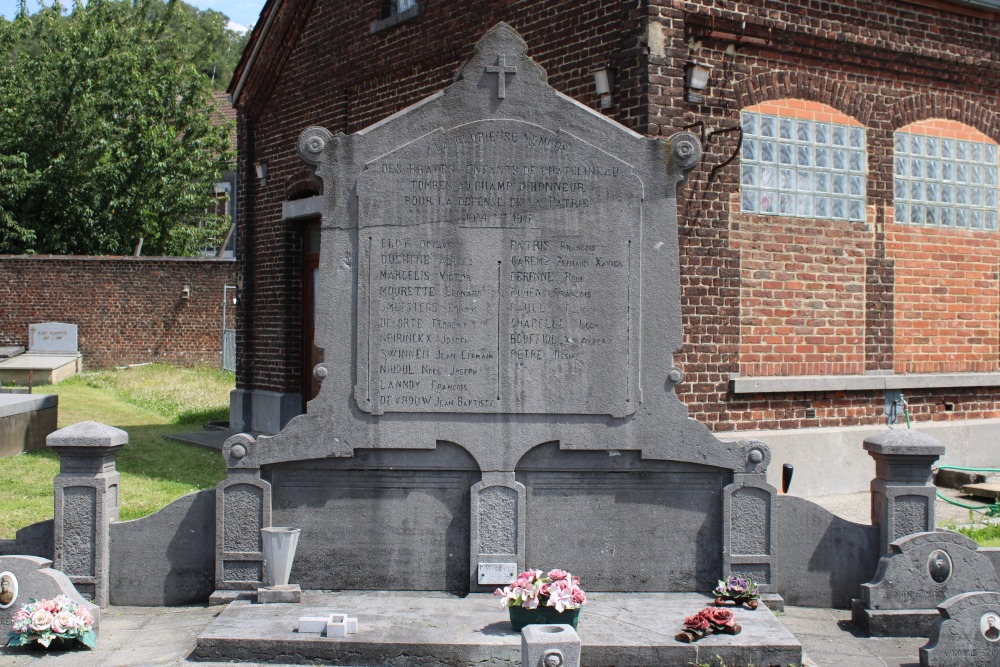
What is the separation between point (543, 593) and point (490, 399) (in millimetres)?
1370

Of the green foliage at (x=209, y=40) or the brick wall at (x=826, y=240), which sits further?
the green foliage at (x=209, y=40)

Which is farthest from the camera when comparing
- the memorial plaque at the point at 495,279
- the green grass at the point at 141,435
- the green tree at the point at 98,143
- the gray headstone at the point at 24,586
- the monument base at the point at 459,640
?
the green tree at the point at 98,143

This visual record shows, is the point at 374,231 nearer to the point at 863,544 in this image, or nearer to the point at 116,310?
the point at 863,544

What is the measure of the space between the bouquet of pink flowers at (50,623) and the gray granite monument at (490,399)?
3.08ft

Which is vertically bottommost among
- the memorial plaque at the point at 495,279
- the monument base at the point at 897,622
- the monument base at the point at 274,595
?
the monument base at the point at 897,622

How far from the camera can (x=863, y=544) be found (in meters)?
6.57

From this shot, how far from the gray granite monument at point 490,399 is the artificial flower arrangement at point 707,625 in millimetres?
842

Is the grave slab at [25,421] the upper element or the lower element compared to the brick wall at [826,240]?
lower

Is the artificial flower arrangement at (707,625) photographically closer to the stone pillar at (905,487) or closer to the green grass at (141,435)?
the stone pillar at (905,487)

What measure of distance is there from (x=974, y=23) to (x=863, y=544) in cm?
772

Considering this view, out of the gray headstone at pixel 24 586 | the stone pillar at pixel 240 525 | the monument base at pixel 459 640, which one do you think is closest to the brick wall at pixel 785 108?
the monument base at pixel 459 640

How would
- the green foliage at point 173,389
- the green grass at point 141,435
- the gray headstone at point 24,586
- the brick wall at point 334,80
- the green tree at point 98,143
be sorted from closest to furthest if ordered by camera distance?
the gray headstone at point 24,586 < the green grass at point 141,435 < the brick wall at point 334,80 < the green foliage at point 173,389 < the green tree at point 98,143

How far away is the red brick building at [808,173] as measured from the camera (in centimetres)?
986

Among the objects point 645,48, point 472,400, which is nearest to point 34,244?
point 645,48
